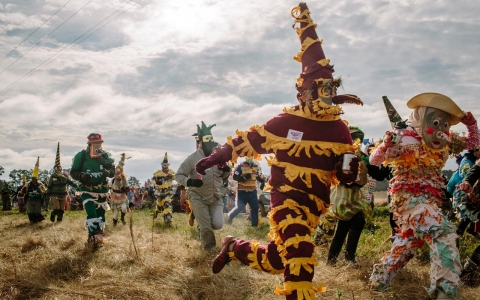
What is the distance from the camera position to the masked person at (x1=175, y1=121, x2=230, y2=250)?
636 centimetres

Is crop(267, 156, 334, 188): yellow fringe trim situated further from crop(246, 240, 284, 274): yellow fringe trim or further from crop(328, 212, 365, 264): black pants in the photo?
crop(328, 212, 365, 264): black pants

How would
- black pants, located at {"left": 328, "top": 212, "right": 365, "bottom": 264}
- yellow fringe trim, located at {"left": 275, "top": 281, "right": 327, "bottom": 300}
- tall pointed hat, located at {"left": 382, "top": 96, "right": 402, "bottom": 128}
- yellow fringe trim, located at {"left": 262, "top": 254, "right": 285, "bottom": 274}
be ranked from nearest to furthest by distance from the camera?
yellow fringe trim, located at {"left": 275, "top": 281, "right": 327, "bottom": 300}, yellow fringe trim, located at {"left": 262, "top": 254, "right": 285, "bottom": 274}, tall pointed hat, located at {"left": 382, "top": 96, "right": 402, "bottom": 128}, black pants, located at {"left": 328, "top": 212, "right": 365, "bottom": 264}

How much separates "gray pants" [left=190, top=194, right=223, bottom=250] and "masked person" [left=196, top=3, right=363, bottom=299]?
255cm

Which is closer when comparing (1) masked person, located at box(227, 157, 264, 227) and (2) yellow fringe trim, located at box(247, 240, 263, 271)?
(2) yellow fringe trim, located at box(247, 240, 263, 271)

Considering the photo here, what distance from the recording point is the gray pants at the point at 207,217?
6.32m

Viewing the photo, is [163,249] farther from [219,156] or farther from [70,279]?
[219,156]

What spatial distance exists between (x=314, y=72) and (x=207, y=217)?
356cm

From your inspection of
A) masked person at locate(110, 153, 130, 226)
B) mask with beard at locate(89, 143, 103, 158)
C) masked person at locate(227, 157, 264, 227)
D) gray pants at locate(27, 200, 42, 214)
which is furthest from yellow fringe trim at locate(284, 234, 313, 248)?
gray pants at locate(27, 200, 42, 214)

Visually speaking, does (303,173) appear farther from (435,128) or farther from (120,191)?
(120,191)

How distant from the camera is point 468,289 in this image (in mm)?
4211

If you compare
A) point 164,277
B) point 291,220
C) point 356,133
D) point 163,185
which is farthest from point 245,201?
point 291,220

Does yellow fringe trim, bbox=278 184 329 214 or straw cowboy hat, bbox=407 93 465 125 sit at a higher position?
A: straw cowboy hat, bbox=407 93 465 125

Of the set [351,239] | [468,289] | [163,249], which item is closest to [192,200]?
[163,249]

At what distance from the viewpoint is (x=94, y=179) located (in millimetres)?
7223
